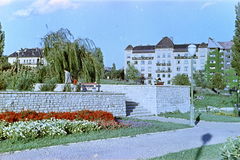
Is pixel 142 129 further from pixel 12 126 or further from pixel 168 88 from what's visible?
pixel 168 88

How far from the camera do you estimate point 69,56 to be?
2305 centimetres

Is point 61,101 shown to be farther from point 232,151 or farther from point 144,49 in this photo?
point 144,49

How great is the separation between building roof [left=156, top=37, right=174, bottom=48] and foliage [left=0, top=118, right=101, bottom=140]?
77.3 meters

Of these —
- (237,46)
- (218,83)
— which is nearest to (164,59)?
(218,83)

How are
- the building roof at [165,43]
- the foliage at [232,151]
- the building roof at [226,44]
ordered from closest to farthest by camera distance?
the foliage at [232,151] → the building roof at [165,43] → the building roof at [226,44]

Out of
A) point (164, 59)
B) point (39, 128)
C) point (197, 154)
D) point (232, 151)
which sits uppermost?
point (164, 59)

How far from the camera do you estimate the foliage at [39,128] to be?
8195 mm

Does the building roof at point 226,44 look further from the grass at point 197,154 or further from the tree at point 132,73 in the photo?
the grass at point 197,154

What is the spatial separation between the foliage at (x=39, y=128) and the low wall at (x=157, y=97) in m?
8.32

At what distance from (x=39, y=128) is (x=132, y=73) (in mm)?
76024

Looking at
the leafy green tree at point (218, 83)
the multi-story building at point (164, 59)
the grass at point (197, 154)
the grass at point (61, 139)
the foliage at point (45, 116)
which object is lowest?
the grass at point (197, 154)

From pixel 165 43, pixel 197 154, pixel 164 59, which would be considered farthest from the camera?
pixel 164 59

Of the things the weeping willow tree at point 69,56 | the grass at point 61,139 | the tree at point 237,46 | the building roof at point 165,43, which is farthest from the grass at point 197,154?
the building roof at point 165,43

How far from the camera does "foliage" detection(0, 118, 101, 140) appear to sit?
8195 millimetres
